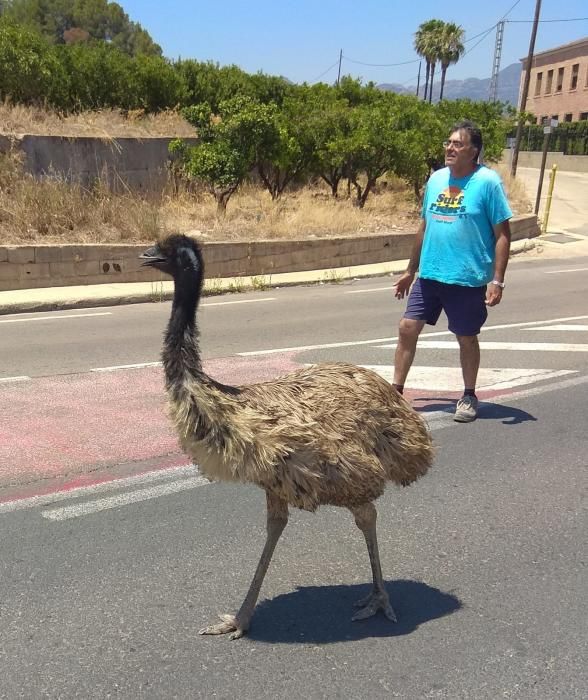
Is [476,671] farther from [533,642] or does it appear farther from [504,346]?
[504,346]

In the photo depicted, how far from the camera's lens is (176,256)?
319 cm

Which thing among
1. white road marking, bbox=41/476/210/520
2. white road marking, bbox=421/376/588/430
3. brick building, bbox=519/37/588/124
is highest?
brick building, bbox=519/37/588/124

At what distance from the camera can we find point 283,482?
9.98 ft

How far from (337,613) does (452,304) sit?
3131mm

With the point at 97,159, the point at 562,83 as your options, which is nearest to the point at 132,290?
the point at 97,159

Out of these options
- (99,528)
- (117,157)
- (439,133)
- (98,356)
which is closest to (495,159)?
(439,133)

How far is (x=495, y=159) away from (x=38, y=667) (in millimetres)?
29146

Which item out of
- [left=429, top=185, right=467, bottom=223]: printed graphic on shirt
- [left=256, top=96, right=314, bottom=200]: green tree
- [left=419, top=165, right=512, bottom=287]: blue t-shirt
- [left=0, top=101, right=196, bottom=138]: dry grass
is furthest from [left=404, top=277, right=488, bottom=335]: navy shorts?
[left=0, top=101, right=196, bottom=138]: dry grass

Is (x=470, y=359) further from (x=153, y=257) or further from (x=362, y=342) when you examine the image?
(x=153, y=257)

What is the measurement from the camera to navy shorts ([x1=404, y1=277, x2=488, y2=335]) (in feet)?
19.6

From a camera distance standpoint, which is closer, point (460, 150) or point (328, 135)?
point (460, 150)

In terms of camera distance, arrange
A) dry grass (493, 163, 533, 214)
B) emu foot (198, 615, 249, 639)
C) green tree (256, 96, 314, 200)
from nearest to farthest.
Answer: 1. emu foot (198, 615, 249, 639)
2. green tree (256, 96, 314, 200)
3. dry grass (493, 163, 533, 214)

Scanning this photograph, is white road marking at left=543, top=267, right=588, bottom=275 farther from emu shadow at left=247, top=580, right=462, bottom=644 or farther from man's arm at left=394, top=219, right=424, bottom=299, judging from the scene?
emu shadow at left=247, top=580, right=462, bottom=644

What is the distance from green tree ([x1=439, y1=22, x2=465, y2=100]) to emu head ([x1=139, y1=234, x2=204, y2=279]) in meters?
72.8
